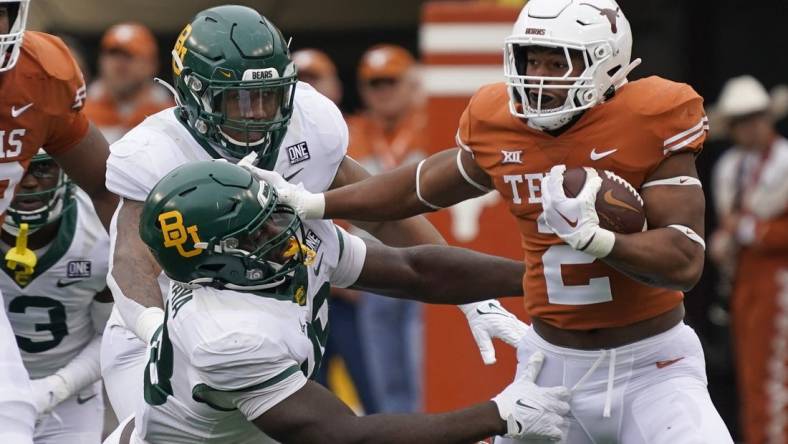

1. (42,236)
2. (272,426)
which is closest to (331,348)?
(42,236)

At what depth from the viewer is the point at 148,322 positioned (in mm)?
5016

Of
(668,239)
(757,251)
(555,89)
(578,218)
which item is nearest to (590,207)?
(578,218)

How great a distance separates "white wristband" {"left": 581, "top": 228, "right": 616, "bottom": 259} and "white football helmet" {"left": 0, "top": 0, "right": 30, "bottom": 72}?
70.0 inches

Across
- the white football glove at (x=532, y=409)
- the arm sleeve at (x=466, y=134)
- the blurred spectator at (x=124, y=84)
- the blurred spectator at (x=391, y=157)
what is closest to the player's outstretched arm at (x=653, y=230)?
the white football glove at (x=532, y=409)

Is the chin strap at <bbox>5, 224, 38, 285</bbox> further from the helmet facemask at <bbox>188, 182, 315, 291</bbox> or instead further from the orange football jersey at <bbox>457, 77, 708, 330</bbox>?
the orange football jersey at <bbox>457, 77, 708, 330</bbox>

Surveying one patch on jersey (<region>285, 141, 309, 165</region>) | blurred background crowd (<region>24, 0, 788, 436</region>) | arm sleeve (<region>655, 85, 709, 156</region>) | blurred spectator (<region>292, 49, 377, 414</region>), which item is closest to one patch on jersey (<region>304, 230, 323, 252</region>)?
one patch on jersey (<region>285, 141, 309, 165</region>)

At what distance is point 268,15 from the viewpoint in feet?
34.2

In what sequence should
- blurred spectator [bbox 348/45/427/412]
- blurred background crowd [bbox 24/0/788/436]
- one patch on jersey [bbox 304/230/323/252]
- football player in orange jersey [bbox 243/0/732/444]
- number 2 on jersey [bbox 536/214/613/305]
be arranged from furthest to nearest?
blurred spectator [bbox 348/45/427/412]
blurred background crowd [bbox 24/0/788/436]
one patch on jersey [bbox 304/230/323/252]
number 2 on jersey [bbox 536/214/613/305]
football player in orange jersey [bbox 243/0/732/444]

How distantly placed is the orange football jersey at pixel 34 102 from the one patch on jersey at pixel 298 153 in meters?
0.72

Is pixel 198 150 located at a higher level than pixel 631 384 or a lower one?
higher

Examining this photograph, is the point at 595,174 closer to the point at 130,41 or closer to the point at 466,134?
the point at 466,134

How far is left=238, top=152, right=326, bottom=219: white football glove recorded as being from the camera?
495 cm

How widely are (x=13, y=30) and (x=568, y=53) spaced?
5.27 feet

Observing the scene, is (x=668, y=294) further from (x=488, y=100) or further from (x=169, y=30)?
(x=169, y=30)
